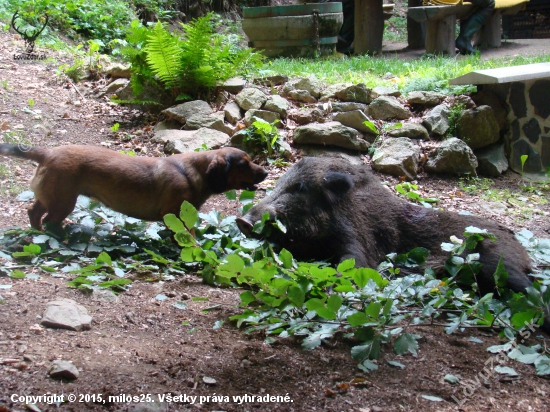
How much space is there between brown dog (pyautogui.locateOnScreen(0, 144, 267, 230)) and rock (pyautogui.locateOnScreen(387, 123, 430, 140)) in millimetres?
3543

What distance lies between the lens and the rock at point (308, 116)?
29.2 feet

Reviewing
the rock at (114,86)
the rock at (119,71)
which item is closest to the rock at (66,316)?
the rock at (114,86)

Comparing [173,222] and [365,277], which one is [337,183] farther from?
[173,222]

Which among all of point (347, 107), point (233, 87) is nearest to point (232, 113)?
point (233, 87)

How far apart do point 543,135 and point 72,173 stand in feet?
23.8

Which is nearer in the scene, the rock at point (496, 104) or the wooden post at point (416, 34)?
the rock at point (496, 104)

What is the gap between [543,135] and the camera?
29.1 feet

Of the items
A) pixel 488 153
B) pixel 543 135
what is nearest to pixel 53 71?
pixel 488 153

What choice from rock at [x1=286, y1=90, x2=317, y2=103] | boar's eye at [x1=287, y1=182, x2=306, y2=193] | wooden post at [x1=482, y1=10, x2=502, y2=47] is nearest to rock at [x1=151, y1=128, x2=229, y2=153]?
rock at [x1=286, y1=90, x2=317, y2=103]

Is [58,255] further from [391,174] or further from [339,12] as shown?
[339,12]

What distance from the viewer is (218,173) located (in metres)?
5.57

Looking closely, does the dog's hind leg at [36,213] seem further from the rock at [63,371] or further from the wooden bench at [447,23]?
the wooden bench at [447,23]

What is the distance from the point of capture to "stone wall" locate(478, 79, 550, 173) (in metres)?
8.85

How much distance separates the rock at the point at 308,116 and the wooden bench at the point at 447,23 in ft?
18.2
